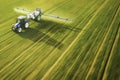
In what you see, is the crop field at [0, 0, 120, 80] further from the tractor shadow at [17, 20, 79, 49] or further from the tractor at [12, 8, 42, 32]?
the tractor at [12, 8, 42, 32]

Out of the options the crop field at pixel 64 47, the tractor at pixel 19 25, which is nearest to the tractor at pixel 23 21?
the tractor at pixel 19 25

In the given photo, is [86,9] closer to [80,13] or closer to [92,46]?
[80,13]

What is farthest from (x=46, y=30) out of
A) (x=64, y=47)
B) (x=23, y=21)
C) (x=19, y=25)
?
(x=64, y=47)

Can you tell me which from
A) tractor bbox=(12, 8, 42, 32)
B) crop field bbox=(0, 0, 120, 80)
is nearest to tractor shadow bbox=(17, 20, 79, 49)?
crop field bbox=(0, 0, 120, 80)

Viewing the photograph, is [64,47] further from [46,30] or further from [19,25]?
[19,25]

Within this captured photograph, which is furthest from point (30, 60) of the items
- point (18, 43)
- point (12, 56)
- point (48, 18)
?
point (48, 18)

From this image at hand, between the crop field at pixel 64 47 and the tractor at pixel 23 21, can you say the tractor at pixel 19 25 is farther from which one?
the crop field at pixel 64 47

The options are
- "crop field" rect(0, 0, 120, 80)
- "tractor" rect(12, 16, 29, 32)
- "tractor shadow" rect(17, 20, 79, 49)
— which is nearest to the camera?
"crop field" rect(0, 0, 120, 80)

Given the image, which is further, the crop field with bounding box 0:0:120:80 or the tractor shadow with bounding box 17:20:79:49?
the tractor shadow with bounding box 17:20:79:49
